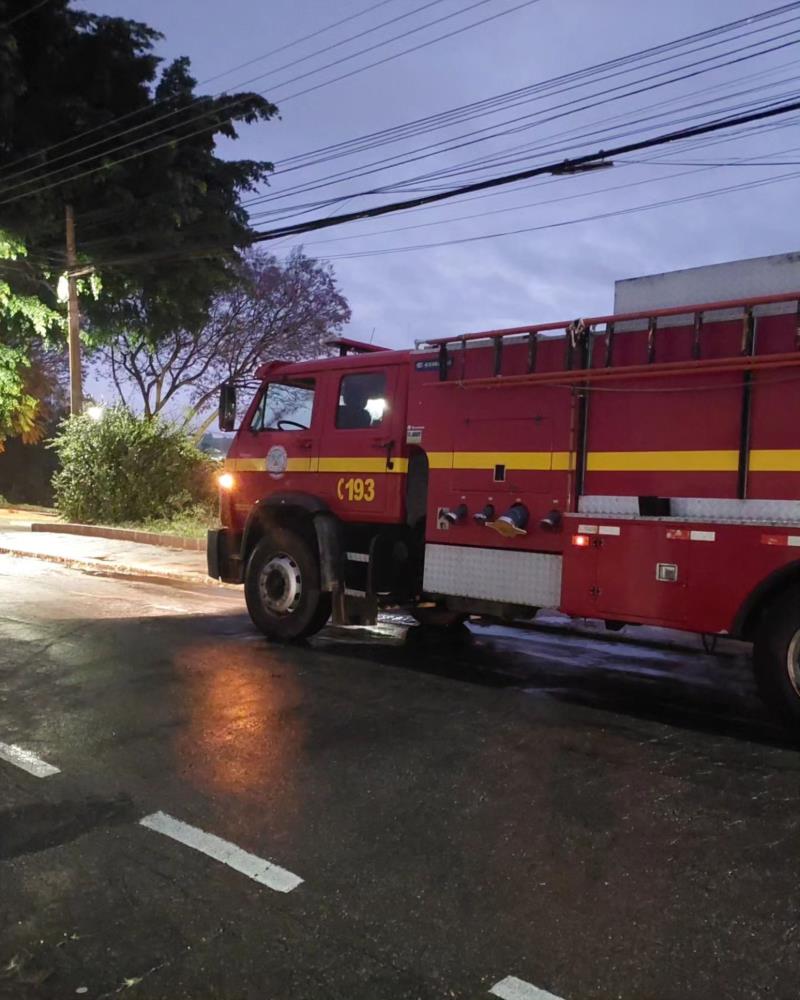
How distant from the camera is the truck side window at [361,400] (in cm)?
711

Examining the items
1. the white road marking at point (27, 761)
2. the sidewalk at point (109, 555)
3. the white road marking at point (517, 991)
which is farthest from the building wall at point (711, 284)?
the sidewalk at point (109, 555)

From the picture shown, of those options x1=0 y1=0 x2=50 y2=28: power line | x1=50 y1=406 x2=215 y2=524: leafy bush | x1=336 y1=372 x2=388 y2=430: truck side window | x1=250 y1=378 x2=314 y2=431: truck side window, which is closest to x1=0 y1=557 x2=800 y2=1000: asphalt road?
x1=336 y1=372 x2=388 y2=430: truck side window

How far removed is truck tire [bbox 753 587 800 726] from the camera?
485 centimetres

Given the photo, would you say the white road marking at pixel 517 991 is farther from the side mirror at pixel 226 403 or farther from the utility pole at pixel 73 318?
the utility pole at pixel 73 318

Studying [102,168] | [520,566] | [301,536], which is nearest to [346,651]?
[301,536]

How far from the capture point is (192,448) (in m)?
Result: 18.1

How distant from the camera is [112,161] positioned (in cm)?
1873

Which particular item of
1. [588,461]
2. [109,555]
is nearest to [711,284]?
[588,461]

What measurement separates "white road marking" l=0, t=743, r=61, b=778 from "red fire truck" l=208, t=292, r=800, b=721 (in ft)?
9.71

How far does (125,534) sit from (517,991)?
15002 mm

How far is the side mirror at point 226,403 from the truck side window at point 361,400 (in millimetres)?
1203

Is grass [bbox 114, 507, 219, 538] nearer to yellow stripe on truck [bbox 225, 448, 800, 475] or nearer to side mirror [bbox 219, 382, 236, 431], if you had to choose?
side mirror [bbox 219, 382, 236, 431]

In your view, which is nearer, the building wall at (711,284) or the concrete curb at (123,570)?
the building wall at (711,284)

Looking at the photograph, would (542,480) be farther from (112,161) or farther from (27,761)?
(112,161)
